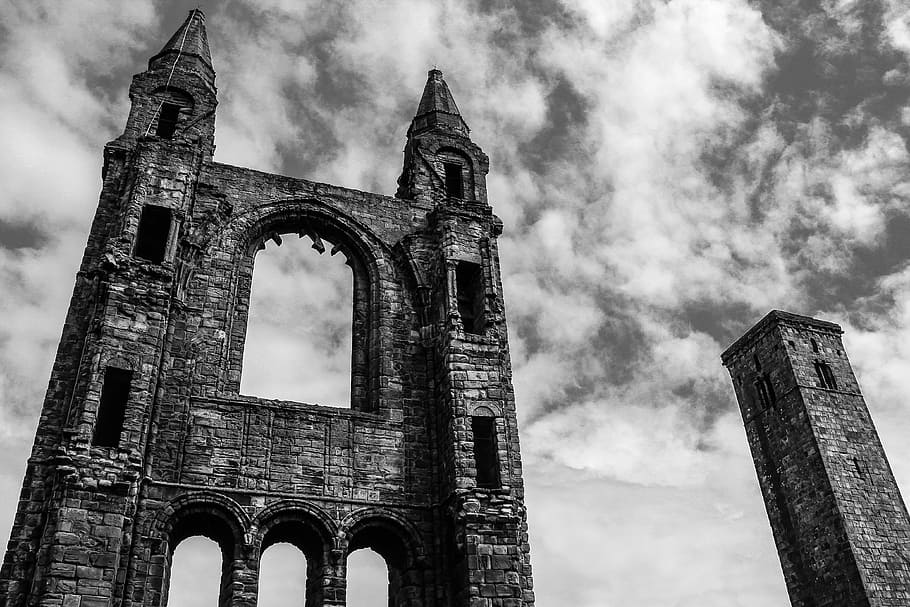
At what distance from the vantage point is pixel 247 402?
12.2m

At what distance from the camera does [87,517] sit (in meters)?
9.77

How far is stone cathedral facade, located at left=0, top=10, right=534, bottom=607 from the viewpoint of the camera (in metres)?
10.3

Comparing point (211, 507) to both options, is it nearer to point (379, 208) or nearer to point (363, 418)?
point (363, 418)

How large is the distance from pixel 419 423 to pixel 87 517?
523cm

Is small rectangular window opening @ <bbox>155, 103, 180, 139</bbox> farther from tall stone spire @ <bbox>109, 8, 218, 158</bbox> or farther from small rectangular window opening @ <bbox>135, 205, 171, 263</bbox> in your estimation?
small rectangular window opening @ <bbox>135, 205, 171, 263</bbox>

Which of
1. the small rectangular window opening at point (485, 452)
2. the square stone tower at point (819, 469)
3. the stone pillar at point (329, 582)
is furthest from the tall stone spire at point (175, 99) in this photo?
the square stone tower at point (819, 469)

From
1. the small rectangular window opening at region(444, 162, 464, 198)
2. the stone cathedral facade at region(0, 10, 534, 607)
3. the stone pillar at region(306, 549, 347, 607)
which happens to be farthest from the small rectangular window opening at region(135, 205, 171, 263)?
the small rectangular window opening at region(444, 162, 464, 198)

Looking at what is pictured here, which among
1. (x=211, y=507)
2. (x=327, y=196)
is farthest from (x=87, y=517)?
(x=327, y=196)

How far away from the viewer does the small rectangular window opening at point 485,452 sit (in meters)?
12.2

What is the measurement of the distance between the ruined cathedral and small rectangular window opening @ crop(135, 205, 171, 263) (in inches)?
1.9

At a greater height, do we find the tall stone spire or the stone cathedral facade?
the tall stone spire

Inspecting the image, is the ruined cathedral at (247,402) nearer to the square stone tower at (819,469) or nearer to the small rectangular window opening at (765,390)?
the square stone tower at (819,469)

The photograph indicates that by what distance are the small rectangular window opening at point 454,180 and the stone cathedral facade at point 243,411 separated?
121 cm

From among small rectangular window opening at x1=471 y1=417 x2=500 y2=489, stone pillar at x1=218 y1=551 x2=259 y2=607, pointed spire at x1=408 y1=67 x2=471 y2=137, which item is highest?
pointed spire at x1=408 y1=67 x2=471 y2=137
